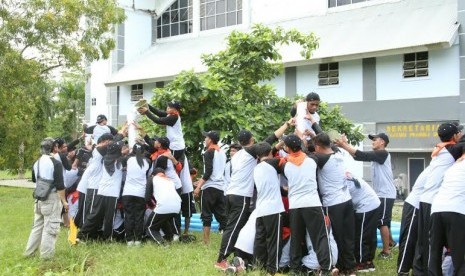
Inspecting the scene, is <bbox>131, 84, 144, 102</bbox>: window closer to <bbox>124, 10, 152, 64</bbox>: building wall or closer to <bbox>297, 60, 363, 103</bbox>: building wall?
<bbox>124, 10, 152, 64</bbox>: building wall

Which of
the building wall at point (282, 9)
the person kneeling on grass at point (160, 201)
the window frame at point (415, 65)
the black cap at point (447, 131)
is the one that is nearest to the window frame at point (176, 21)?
the building wall at point (282, 9)

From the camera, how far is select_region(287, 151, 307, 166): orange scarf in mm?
5918

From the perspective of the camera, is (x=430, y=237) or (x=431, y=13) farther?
(x=431, y=13)

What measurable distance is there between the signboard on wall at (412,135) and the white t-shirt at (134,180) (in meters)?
11.4

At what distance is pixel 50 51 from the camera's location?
16031 millimetres

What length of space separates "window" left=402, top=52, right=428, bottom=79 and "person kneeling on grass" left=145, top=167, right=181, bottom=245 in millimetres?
11397

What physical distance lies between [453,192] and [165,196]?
4.28 meters

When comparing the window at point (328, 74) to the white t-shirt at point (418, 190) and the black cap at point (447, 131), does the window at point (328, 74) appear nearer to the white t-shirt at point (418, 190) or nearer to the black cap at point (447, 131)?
the white t-shirt at point (418, 190)

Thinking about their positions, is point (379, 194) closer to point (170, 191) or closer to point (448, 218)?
point (448, 218)

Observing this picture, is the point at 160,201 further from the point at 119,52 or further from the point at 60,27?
the point at 119,52

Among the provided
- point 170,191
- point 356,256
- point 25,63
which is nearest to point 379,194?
point 356,256

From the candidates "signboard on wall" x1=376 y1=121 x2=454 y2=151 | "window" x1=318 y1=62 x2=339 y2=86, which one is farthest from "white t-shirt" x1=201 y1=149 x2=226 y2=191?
"window" x1=318 y1=62 x2=339 y2=86

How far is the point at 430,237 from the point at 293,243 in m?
1.46

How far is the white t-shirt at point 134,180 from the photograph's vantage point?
27.1ft
